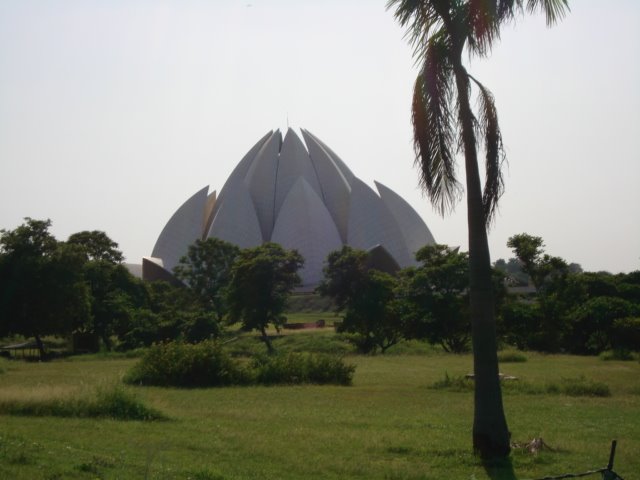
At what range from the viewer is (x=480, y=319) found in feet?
24.6

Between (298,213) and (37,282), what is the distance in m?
29.4

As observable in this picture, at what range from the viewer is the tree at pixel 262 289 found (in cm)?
2767

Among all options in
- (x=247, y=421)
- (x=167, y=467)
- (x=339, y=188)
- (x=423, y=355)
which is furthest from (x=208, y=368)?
(x=339, y=188)

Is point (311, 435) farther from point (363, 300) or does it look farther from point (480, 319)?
point (363, 300)

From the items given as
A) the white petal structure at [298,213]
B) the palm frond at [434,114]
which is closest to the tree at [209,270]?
the white petal structure at [298,213]

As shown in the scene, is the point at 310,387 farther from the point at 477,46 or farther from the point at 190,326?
the point at 190,326

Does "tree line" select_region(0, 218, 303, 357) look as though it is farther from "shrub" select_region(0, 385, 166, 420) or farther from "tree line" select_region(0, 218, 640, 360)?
"shrub" select_region(0, 385, 166, 420)

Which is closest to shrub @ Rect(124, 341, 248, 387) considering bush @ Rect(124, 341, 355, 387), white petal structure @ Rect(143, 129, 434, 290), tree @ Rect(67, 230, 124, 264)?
bush @ Rect(124, 341, 355, 387)

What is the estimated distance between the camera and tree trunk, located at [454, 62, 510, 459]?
7406 millimetres

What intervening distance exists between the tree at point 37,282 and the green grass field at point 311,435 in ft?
36.7

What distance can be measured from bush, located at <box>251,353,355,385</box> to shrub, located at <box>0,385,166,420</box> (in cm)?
565

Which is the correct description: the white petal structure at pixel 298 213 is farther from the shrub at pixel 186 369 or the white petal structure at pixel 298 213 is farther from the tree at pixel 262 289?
the shrub at pixel 186 369

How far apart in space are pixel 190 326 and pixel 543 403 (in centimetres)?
1670

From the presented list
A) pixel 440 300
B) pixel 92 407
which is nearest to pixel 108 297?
pixel 440 300
